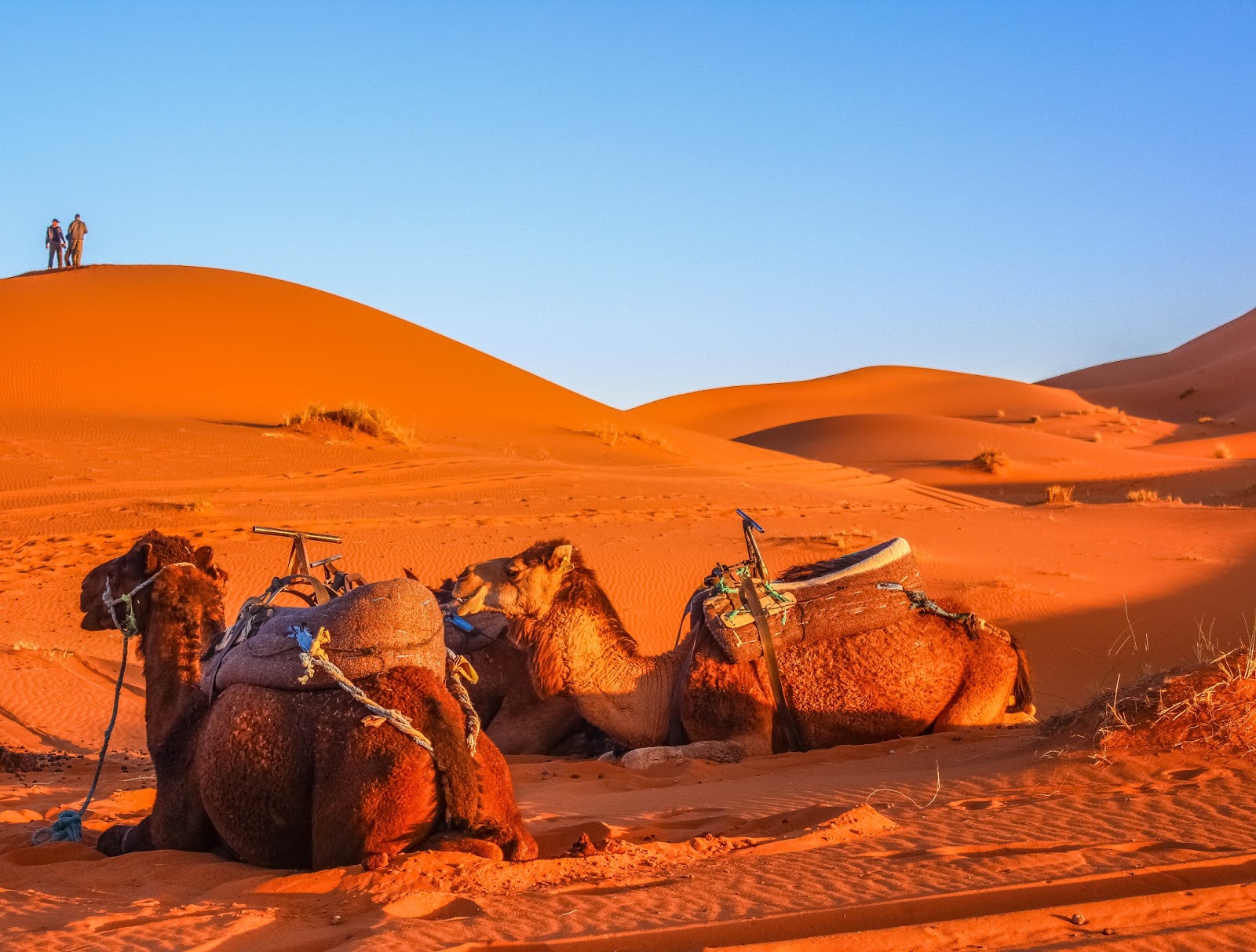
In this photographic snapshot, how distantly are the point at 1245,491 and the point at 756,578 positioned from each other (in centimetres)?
2636

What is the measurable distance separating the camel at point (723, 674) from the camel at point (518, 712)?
0.67 metres

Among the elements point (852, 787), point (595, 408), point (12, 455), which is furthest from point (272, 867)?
point (595, 408)

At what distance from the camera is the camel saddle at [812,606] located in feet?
24.6

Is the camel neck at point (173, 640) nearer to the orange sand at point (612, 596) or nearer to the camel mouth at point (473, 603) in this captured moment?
the orange sand at point (612, 596)

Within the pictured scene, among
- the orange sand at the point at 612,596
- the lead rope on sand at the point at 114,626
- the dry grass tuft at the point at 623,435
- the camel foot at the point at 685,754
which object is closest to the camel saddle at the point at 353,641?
the lead rope on sand at the point at 114,626

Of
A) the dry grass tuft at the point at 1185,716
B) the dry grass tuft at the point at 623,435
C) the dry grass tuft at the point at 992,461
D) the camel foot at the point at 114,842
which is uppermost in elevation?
the dry grass tuft at the point at 623,435

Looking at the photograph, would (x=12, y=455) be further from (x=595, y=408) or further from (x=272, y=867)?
(x=595, y=408)

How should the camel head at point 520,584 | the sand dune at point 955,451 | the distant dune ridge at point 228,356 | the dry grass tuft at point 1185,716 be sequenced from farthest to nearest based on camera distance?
1. the sand dune at point 955,451
2. the distant dune ridge at point 228,356
3. the camel head at point 520,584
4. the dry grass tuft at point 1185,716

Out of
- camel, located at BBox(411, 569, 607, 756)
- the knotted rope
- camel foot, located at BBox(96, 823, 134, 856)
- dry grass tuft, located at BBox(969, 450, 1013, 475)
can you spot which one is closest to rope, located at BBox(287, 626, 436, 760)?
the knotted rope

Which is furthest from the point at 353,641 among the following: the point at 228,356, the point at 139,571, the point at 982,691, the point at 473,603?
the point at 228,356

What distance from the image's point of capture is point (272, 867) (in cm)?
491

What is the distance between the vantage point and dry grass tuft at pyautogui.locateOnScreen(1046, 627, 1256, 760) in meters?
5.86

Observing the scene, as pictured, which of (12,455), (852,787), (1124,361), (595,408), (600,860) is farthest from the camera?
(1124,361)

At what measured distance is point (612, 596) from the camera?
14.7m
